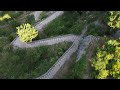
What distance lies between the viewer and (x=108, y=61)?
19.5 meters

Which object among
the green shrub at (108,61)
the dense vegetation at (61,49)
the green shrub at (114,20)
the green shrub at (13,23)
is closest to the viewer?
the green shrub at (108,61)

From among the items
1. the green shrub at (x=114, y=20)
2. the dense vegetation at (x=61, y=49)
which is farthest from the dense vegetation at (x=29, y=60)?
the green shrub at (x=114, y=20)

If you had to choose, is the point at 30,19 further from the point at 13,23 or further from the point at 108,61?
the point at 108,61

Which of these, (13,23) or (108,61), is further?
(13,23)

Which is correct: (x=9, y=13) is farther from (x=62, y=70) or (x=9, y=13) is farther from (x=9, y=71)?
(x=62, y=70)

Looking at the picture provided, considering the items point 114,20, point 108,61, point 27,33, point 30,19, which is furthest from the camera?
point 30,19

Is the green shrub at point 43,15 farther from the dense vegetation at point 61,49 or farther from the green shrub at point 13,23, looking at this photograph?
the green shrub at point 13,23

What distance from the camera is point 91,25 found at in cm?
2292

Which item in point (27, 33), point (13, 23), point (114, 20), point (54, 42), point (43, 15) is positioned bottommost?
point (54, 42)

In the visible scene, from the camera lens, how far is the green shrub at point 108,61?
18781 millimetres

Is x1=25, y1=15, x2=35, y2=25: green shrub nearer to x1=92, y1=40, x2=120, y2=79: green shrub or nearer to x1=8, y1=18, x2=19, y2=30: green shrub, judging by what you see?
x1=8, y1=18, x2=19, y2=30: green shrub

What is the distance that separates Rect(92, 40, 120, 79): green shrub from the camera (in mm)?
18781

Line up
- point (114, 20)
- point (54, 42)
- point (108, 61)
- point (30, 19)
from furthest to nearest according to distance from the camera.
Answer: point (30, 19) < point (54, 42) < point (114, 20) < point (108, 61)

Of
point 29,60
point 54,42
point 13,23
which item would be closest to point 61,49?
point 54,42
